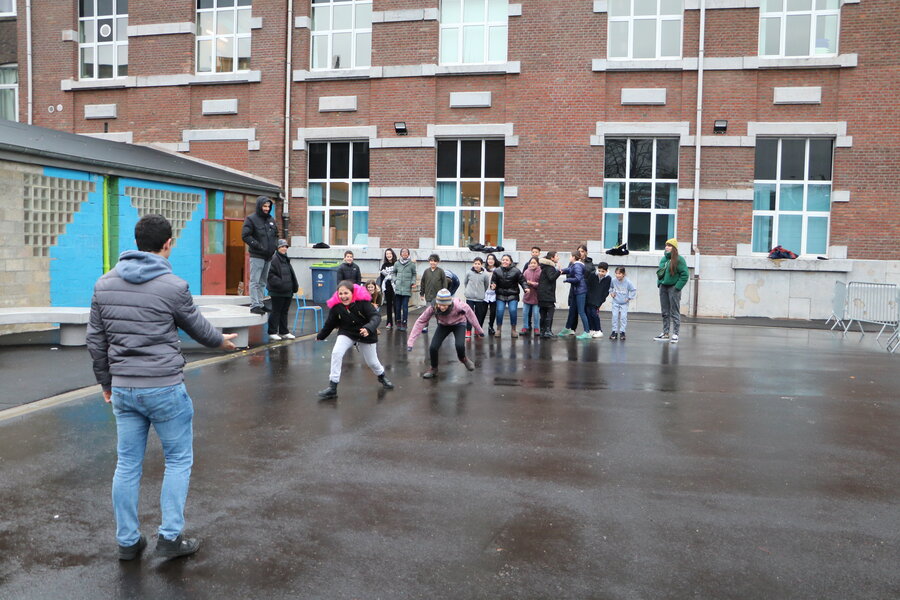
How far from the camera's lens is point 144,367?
4191 mm

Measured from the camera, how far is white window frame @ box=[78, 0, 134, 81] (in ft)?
73.9

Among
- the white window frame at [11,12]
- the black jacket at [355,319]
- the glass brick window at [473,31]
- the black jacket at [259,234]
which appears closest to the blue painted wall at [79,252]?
the black jacket at [259,234]

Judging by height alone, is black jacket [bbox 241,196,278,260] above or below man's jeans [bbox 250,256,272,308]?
above

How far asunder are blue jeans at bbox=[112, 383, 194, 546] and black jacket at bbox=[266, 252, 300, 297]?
8.49m

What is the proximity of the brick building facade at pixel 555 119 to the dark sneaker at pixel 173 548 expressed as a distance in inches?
632

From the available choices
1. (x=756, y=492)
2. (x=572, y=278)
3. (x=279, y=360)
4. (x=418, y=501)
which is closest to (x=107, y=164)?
(x=279, y=360)

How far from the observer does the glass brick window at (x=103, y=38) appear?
22547 millimetres

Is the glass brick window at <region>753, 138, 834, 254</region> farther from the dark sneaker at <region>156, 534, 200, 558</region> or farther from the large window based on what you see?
the large window

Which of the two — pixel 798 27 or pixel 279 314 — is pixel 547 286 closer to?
pixel 279 314

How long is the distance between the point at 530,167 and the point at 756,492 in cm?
1485

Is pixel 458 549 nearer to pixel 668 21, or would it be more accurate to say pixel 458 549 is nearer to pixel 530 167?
pixel 530 167

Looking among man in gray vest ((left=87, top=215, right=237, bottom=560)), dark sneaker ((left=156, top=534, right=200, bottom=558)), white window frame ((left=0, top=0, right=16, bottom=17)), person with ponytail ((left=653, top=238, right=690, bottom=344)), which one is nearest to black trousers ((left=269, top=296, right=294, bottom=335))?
person with ponytail ((left=653, top=238, right=690, bottom=344))

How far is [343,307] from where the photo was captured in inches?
354

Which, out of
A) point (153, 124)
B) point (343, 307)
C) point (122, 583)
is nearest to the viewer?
point (122, 583)
